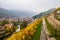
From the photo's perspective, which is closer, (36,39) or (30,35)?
(36,39)

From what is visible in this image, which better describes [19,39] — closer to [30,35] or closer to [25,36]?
[25,36]

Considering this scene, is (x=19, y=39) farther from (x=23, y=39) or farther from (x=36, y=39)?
(x=36, y=39)

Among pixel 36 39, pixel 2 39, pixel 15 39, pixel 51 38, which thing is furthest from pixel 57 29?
pixel 2 39

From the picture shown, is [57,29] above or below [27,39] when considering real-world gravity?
above

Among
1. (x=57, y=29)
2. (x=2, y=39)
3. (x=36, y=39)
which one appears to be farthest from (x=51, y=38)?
(x=2, y=39)

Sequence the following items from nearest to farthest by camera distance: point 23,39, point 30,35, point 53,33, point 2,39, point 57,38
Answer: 1. point 57,38
2. point 53,33
3. point 23,39
4. point 30,35
5. point 2,39

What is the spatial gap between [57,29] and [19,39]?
411cm

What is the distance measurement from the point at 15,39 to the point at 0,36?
3706 cm

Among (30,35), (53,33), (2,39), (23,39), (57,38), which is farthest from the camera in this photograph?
(2,39)

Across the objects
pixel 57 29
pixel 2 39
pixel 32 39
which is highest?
pixel 57 29

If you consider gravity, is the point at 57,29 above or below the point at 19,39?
above

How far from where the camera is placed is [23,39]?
18734mm

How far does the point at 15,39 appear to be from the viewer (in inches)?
750

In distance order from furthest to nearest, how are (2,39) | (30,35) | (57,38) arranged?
(2,39), (30,35), (57,38)
